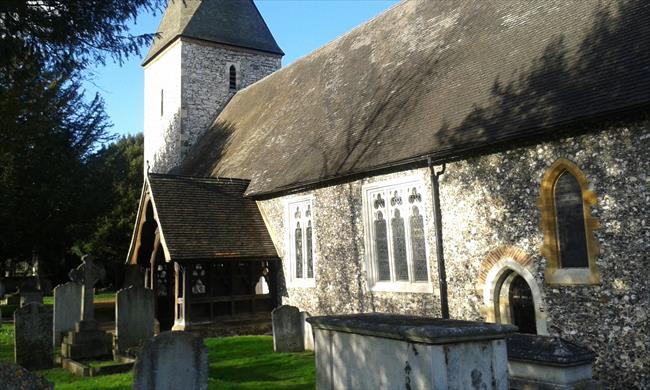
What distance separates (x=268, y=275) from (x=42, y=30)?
7.83m

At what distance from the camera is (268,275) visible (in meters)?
14.3

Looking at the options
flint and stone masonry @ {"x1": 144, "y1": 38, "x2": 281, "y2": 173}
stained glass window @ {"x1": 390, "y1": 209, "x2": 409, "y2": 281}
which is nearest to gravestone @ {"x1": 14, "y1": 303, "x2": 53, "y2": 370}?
stained glass window @ {"x1": 390, "y1": 209, "x2": 409, "y2": 281}

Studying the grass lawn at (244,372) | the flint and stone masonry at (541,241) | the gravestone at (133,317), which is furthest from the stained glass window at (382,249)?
the gravestone at (133,317)

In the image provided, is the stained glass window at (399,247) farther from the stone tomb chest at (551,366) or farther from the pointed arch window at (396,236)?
the stone tomb chest at (551,366)

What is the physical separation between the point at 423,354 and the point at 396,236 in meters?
6.68

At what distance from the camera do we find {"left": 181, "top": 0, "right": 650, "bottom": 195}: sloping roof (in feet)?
27.7

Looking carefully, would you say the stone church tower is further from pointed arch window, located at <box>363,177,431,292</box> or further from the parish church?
pointed arch window, located at <box>363,177,431,292</box>

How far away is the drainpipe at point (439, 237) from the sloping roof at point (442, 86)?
45 cm

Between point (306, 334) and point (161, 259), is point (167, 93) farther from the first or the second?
point (306, 334)

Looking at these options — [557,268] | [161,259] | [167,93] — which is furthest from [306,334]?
[167,93]

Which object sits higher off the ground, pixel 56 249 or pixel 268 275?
pixel 56 249

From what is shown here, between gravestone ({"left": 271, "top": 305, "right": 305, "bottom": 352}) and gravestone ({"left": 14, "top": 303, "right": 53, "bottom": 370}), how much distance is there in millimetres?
4112

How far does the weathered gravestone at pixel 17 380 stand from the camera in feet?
15.3

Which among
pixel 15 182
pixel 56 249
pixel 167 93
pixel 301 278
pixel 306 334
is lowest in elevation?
pixel 306 334
